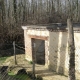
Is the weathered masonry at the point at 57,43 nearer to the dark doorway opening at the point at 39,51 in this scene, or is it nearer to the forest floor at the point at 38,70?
the forest floor at the point at 38,70

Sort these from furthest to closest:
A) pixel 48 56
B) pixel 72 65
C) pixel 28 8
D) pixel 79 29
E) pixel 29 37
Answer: pixel 28 8 < pixel 29 37 < pixel 48 56 < pixel 79 29 < pixel 72 65

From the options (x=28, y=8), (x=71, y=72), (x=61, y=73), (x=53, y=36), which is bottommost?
(x=61, y=73)

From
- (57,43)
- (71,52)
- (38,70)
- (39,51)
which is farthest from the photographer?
(39,51)

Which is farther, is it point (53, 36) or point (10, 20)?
point (10, 20)

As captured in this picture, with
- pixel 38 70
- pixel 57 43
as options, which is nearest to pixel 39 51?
pixel 38 70

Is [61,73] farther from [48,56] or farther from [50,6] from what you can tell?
[50,6]

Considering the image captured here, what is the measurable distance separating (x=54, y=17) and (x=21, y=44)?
6.05 meters

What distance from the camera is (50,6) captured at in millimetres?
31328

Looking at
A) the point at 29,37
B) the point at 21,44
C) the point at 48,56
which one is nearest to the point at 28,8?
the point at 21,44

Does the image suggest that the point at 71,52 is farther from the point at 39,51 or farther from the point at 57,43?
the point at 39,51

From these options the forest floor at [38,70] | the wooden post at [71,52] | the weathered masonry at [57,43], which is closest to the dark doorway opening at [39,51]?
the weathered masonry at [57,43]

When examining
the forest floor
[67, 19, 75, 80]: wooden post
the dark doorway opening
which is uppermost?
[67, 19, 75, 80]: wooden post

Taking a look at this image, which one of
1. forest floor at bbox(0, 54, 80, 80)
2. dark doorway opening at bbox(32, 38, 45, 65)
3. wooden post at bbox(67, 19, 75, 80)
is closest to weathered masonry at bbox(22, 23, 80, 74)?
forest floor at bbox(0, 54, 80, 80)

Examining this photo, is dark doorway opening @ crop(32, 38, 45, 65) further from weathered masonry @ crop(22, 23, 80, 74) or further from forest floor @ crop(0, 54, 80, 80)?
forest floor @ crop(0, 54, 80, 80)
